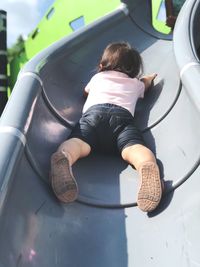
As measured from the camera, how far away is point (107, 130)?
2000 millimetres

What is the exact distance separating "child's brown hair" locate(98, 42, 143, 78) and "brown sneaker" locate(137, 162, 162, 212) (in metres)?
0.87

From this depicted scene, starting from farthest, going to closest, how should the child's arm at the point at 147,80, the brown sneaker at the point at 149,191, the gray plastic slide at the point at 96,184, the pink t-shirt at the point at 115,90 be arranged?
the child's arm at the point at 147,80 → the pink t-shirt at the point at 115,90 → the brown sneaker at the point at 149,191 → the gray plastic slide at the point at 96,184

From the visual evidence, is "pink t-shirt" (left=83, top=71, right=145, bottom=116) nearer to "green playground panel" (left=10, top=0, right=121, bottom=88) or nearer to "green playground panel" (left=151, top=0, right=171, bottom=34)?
"green playground panel" (left=151, top=0, right=171, bottom=34)

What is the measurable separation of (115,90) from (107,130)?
0.28 meters

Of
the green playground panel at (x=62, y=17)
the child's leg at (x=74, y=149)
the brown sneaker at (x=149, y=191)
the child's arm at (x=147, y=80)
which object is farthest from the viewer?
the green playground panel at (x=62, y=17)

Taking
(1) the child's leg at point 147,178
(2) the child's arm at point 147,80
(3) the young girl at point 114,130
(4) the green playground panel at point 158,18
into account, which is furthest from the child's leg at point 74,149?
(4) the green playground panel at point 158,18

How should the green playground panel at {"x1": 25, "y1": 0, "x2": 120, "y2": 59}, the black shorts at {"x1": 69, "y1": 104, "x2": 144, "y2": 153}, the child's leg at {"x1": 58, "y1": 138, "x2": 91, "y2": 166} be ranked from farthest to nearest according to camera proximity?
the green playground panel at {"x1": 25, "y1": 0, "x2": 120, "y2": 59}, the black shorts at {"x1": 69, "y1": 104, "x2": 144, "y2": 153}, the child's leg at {"x1": 58, "y1": 138, "x2": 91, "y2": 166}

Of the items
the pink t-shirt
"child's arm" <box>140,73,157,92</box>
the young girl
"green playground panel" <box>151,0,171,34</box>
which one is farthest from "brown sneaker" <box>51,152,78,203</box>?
"green playground panel" <box>151,0,171,34</box>

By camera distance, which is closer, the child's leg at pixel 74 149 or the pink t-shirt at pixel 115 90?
the child's leg at pixel 74 149

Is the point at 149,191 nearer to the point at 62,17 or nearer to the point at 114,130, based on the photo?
the point at 114,130

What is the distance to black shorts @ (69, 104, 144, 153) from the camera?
1957mm

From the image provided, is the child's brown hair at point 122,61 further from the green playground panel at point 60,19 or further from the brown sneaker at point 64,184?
the green playground panel at point 60,19

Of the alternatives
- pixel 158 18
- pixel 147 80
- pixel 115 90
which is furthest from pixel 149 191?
pixel 158 18

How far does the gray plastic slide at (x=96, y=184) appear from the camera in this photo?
143cm
